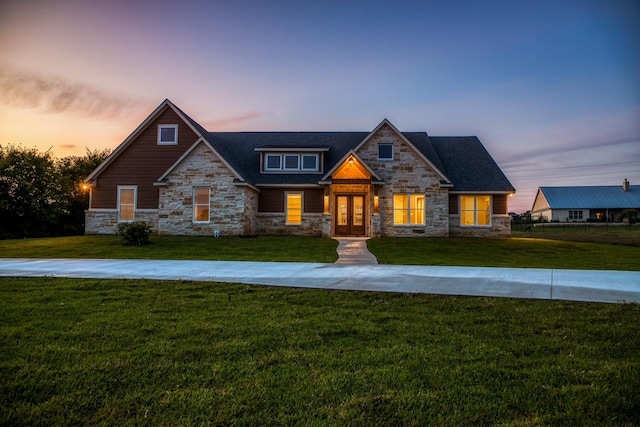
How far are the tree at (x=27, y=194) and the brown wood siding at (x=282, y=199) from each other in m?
15.9

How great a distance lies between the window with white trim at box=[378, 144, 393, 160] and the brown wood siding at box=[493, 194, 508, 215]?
25.5ft

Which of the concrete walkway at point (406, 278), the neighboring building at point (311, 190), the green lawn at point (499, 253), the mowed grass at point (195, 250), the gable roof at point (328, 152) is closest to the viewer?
the concrete walkway at point (406, 278)

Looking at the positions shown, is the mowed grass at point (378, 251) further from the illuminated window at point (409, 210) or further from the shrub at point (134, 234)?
the illuminated window at point (409, 210)

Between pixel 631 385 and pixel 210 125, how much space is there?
3884 centimetres

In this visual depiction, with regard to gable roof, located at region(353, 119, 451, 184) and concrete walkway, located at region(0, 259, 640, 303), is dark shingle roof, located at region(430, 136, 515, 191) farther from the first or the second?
concrete walkway, located at region(0, 259, 640, 303)

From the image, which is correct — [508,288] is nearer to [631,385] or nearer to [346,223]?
[631,385]

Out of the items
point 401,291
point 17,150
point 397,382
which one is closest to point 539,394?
point 397,382

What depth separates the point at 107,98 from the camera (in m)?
24.2

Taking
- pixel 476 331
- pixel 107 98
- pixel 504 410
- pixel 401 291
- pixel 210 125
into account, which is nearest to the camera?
pixel 504 410

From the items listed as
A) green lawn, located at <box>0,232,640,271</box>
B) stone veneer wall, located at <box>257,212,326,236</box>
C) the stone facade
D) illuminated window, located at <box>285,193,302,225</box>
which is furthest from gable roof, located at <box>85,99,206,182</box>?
illuminated window, located at <box>285,193,302,225</box>

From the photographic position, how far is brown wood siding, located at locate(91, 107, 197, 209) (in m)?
25.4

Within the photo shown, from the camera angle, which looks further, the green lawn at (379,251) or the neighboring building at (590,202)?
the neighboring building at (590,202)

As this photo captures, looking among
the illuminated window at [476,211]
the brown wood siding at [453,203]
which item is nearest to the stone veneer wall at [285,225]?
the brown wood siding at [453,203]

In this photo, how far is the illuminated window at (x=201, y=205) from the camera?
920 inches
